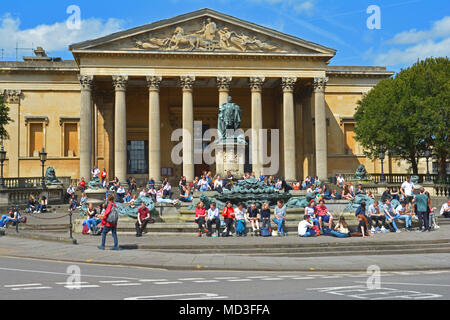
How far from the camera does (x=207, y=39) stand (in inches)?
1978

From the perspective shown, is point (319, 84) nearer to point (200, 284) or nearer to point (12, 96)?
point (12, 96)

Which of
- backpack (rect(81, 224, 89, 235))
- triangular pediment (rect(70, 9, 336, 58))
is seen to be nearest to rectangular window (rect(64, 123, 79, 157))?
triangular pediment (rect(70, 9, 336, 58))

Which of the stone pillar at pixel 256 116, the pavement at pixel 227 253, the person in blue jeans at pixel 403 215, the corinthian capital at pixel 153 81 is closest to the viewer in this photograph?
the pavement at pixel 227 253

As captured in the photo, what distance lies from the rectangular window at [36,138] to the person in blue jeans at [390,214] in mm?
43846

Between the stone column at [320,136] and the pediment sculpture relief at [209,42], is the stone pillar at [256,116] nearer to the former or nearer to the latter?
the pediment sculpture relief at [209,42]

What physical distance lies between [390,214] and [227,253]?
9144 mm

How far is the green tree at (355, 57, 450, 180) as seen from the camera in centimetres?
4253

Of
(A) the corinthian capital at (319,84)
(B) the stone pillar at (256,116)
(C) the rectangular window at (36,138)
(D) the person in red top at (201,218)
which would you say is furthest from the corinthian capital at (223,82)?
(D) the person in red top at (201,218)

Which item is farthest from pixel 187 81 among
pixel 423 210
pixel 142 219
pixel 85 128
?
pixel 423 210

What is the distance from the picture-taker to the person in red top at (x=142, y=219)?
69.6 ft

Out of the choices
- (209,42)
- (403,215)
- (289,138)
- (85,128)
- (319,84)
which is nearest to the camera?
(403,215)

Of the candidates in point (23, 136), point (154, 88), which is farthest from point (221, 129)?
point (23, 136)

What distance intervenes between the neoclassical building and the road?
35.5m

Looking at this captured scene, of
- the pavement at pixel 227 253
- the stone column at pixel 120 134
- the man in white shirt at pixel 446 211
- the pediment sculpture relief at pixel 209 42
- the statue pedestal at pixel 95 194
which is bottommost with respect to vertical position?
the pavement at pixel 227 253
